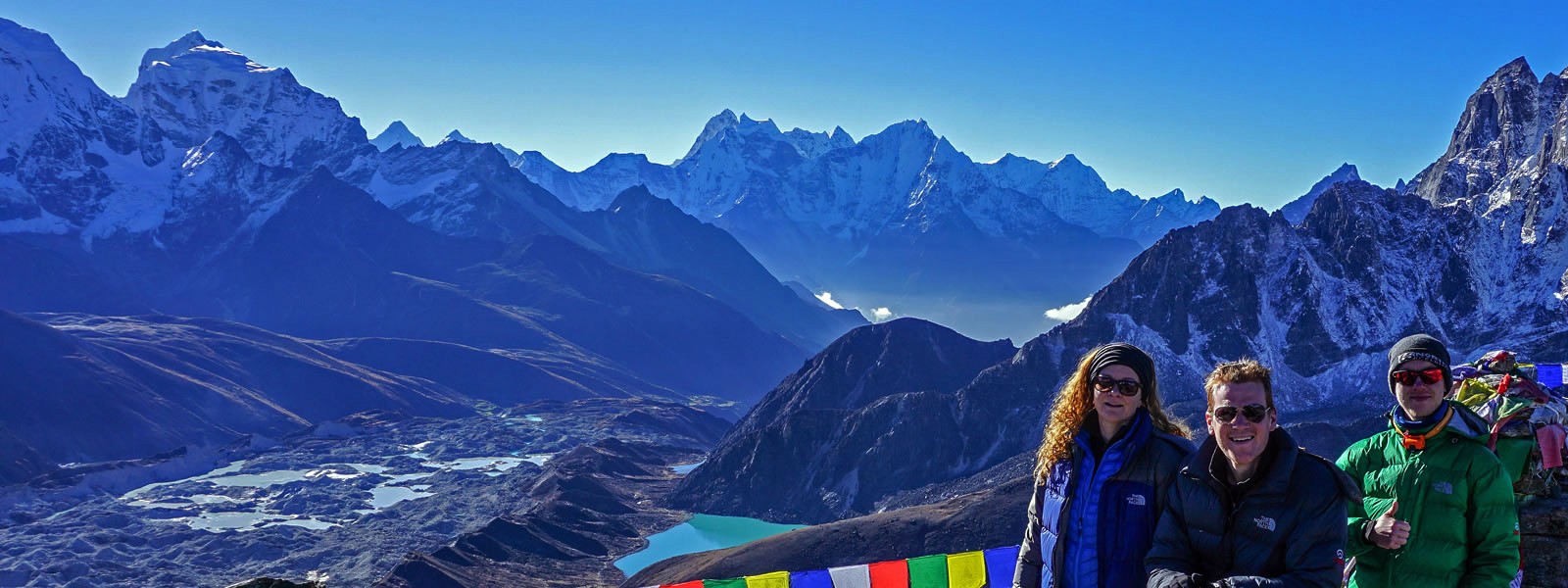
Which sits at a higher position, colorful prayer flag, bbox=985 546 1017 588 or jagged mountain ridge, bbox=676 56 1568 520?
jagged mountain ridge, bbox=676 56 1568 520

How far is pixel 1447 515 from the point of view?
757 centimetres

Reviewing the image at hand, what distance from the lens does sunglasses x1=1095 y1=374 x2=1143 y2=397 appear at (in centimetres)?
734

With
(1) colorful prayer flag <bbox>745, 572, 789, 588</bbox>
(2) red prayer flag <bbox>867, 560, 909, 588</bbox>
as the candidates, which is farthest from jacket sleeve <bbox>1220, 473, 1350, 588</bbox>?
(1) colorful prayer flag <bbox>745, 572, 789, 588</bbox>

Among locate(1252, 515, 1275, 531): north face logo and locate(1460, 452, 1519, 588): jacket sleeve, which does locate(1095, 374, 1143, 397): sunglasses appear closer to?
locate(1252, 515, 1275, 531): north face logo

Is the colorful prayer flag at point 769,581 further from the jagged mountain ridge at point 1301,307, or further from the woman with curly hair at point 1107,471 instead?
the jagged mountain ridge at point 1301,307

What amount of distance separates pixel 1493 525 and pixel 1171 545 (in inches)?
89.9

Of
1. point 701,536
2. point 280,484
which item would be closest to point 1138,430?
point 701,536

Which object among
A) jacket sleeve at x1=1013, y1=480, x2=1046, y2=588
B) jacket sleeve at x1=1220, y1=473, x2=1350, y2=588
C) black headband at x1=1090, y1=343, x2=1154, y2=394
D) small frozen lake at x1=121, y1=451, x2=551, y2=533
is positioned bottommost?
small frozen lake at x1=121, y1=451, x2=551, y2=533

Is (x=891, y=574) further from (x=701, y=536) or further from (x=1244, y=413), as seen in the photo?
(x=701, y=536)

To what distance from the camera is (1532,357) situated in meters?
102

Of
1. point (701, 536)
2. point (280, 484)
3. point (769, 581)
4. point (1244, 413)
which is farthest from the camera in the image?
point (280, 484)

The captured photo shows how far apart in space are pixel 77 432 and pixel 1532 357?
549 feet

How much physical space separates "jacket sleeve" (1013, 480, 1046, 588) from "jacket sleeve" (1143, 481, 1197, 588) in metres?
1.02

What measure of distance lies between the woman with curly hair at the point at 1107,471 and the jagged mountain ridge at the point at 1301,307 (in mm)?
106531
